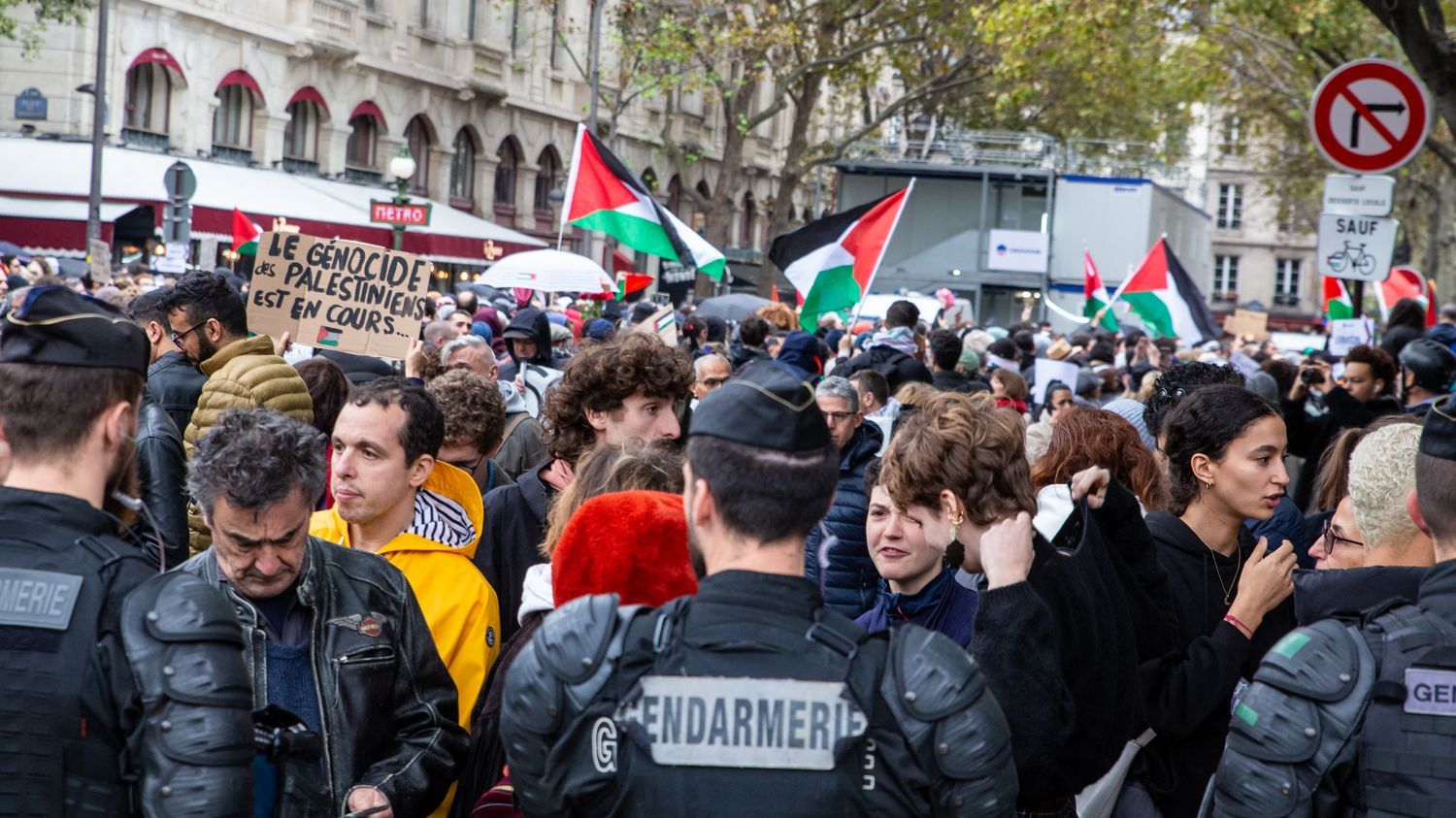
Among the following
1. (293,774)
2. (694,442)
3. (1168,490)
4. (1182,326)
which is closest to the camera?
(694,442)

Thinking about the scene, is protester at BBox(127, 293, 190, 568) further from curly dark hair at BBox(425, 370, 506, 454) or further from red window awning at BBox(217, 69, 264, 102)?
red window awning at BBox(217, 69, 264, 102)

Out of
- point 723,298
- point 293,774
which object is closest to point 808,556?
point 293,774

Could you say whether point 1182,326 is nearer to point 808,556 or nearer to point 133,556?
point 808,556

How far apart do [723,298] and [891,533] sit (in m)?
20.5

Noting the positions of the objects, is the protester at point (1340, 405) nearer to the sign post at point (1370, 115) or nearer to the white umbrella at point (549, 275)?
the sign post at point (1370, 115)

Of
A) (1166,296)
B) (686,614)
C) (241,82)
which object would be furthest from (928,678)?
(241,82)

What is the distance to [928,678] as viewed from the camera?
264 cm

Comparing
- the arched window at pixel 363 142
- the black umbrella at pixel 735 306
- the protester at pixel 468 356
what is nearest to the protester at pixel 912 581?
the protester at pixel 468 356

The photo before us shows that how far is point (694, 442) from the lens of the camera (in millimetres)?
2871

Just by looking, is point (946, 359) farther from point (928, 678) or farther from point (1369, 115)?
point (928, 678)

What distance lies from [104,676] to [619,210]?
9.17 m

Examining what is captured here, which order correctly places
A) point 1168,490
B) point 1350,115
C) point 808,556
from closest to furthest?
point 1168,490 < point 808,556 < point 1350,115

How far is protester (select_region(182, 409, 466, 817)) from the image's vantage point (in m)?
3.32

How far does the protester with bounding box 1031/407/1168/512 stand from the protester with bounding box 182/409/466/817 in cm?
225
